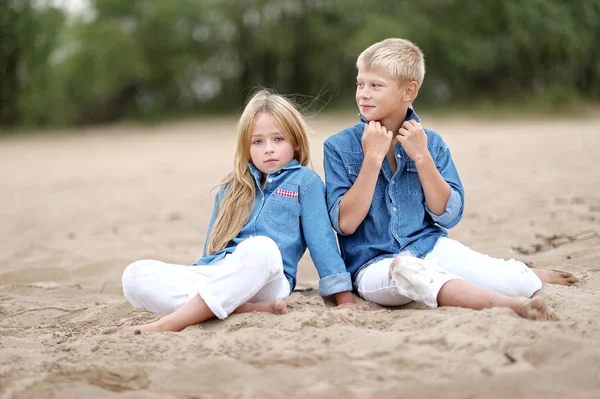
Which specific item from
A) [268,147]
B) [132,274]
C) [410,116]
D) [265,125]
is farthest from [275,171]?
[132,274]

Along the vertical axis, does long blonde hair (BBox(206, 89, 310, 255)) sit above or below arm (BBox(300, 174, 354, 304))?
above

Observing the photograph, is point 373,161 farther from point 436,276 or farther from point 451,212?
point 436,276

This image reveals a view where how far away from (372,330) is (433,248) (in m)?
0.78

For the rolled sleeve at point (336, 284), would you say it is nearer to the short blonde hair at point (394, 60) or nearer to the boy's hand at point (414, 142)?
the boy's hand at point (414, 142)

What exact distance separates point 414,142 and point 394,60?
14.8 inches

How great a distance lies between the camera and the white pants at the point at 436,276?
285 cm

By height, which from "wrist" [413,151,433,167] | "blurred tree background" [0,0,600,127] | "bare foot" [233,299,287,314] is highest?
"blurred tree background" [0,0,600,127]

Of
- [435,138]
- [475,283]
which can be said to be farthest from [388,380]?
[435,138]

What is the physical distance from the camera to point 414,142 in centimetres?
309

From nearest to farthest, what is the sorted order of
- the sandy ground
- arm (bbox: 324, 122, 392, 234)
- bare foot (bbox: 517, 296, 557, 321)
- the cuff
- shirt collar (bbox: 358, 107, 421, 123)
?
the sandy ground < bare foot (bbox: 517, 296, 557, 321) < arm (bbox: 324, 122, 392, 234) < the cuff < shirt collar (bbox: 358, 107, 421, 123)

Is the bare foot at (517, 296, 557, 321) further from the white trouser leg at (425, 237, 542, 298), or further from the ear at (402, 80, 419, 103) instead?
the ear at (402, 80, 419, 103)

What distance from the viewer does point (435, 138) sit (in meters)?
3.33

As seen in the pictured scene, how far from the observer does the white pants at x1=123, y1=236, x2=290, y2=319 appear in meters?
2.82

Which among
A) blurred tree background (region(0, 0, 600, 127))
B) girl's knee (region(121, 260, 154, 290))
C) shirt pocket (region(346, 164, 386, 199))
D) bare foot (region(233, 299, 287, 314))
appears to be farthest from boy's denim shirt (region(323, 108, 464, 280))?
blurred tree background (region(0, 0, 600, 127))
